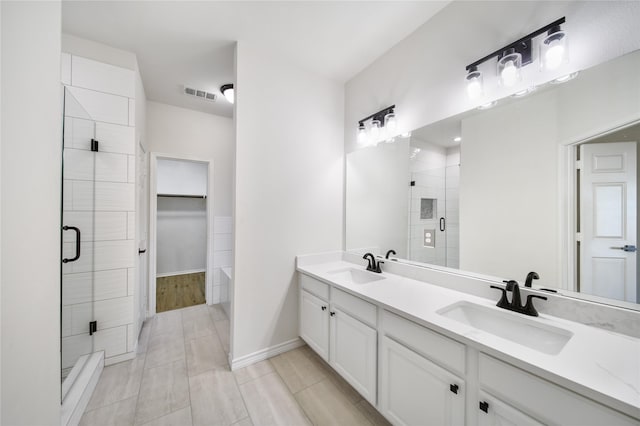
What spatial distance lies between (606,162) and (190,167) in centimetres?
577

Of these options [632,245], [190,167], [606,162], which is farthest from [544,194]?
[190,167]

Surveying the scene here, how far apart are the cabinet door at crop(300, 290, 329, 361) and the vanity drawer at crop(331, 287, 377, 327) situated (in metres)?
0.17

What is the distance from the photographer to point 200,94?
282cm

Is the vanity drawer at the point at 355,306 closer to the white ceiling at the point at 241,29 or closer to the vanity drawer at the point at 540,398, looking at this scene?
the vanity drawer at the point at 540,398

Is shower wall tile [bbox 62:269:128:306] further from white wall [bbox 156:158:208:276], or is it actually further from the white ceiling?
white wall [bbox 156:158:208:276]

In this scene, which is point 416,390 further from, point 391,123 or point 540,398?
point 391,123

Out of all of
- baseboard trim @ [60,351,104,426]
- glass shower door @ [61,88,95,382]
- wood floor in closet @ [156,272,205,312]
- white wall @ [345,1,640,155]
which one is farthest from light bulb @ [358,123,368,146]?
wood floor in closet @ [156,272,205,312]

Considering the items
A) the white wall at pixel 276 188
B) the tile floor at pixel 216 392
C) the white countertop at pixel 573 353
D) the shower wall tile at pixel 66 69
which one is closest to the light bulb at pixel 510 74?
the white countertop at pixel 573 353

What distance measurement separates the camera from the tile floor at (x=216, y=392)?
1.52 metres

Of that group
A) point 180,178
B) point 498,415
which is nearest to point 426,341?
point 498,415

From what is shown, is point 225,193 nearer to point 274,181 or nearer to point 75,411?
point 274,181

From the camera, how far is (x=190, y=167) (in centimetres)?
506

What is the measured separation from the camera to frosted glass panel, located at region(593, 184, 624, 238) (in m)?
1.07

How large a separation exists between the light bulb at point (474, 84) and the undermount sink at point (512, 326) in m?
1.29
